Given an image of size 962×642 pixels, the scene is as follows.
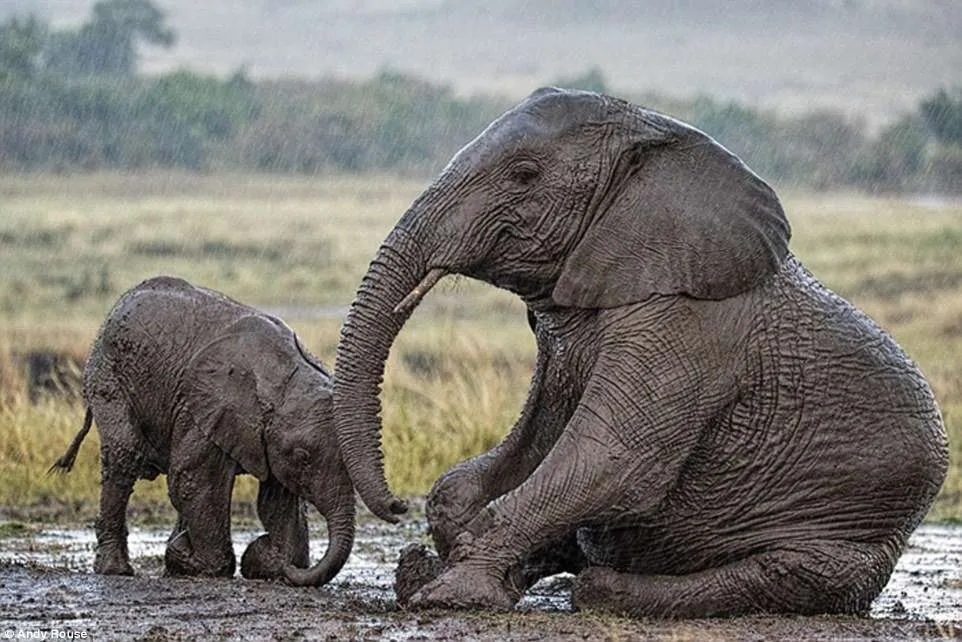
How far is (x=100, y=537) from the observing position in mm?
10352

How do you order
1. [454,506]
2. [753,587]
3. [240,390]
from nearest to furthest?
[753,587]
[454,506]
[240,390]

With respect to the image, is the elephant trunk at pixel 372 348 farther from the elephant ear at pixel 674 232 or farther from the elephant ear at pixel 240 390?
the elephant ear at pixel 240 390

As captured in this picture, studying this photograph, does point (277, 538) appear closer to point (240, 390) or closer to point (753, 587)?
point (240, 390)

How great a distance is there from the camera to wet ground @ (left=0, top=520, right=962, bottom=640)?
329 inches

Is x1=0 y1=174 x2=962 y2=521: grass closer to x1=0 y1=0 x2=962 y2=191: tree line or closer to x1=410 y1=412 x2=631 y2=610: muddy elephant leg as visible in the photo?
x1=410 y1=412 x2=631 y2=610: muddy elephant leg

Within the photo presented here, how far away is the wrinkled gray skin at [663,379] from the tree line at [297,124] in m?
51.4


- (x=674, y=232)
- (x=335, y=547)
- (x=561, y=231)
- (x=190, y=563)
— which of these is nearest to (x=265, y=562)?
(x=190, y=563)

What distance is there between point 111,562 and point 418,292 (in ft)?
8.11

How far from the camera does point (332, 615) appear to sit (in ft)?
28.8

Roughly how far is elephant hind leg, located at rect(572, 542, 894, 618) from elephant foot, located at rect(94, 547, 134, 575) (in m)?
2.35

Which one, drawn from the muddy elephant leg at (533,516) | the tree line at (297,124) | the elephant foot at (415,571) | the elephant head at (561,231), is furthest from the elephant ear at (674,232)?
the tree line at (297,124)

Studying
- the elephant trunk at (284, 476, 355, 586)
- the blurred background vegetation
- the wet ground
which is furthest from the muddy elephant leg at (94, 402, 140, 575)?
the blurred background vegetation

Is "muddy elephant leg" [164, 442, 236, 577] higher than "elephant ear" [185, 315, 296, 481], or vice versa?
"elephant ear" [185, 315, 296, 481]

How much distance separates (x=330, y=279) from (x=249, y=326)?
102 ft
